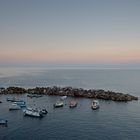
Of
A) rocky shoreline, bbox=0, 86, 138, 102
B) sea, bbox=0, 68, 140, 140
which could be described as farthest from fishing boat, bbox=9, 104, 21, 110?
rocky shoreline, bbox=0, 86, 138, 102

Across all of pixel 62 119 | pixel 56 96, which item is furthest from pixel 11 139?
pixel 56 96

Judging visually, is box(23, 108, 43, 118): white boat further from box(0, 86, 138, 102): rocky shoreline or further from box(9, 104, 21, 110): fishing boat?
box(0, 86, 138, 102): rocky shoreline

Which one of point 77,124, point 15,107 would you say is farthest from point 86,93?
point 77,124

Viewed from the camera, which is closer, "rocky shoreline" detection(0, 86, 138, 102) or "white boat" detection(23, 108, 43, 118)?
"white boat" detection(23, 108, 43, 118)

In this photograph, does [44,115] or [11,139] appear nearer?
[11,139]

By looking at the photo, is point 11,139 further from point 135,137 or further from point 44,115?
point 135,137

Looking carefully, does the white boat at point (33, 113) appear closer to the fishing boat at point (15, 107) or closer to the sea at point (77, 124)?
the sea at point (77, 124)

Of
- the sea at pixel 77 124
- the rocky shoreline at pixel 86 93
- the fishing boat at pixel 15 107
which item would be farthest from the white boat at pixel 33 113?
the rocky shoreline at pixel 86 93

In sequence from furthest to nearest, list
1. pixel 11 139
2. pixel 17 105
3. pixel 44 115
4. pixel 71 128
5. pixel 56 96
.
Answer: pixel 56 96, pixel 17 105, pixel 44 115, pixel 71 128, pixel 11 139

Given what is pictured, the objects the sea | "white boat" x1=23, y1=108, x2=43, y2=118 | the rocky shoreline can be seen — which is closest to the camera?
the sea

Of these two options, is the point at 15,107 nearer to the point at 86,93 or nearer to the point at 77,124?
the point at 77,124

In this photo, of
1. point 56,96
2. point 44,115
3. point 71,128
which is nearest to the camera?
point 71,128
